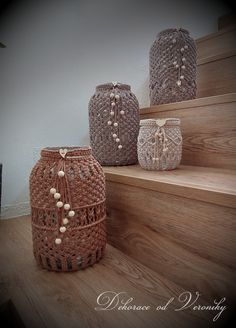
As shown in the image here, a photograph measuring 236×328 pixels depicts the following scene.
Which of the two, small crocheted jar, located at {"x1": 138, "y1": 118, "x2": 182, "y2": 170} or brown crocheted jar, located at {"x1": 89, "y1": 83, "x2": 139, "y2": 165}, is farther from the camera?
brown crocheted jar, located at {"x1": 89, "y1": 83, "x2": 139, "y2": 165}

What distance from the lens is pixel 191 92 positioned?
998mm

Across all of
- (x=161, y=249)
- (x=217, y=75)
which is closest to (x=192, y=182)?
(x=161, y=249)

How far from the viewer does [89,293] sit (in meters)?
0.57

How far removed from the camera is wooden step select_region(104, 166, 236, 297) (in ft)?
1.78

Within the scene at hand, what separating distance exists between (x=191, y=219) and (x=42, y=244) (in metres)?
0.38

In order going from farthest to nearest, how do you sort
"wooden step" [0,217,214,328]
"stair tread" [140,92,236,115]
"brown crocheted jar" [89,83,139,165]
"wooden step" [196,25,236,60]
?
"wooden step" [196,25,236,60] → "brown crocheted jar" [89,83,139,165] → "stair tread" [140,92,236,115] → "wooden step" [0,217,214,328]

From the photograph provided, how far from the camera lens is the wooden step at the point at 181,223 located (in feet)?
1.78

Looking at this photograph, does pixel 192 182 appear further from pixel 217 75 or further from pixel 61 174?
pixel 217 75

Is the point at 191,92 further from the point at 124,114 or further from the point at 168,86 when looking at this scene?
the point at 124,114

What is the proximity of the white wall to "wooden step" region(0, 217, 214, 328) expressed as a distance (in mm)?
466

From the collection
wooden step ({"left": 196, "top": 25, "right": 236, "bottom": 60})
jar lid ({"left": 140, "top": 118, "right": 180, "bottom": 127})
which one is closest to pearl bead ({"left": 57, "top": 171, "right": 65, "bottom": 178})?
jar lid ({"left": 140, "top": 118, "right": 180, "bottom": 127})

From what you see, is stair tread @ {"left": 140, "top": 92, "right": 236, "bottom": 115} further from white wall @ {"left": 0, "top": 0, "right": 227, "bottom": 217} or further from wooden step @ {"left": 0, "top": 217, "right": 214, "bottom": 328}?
wooden step @ {"left": 0, "top": 217, "right": 214, "bottom": 328}

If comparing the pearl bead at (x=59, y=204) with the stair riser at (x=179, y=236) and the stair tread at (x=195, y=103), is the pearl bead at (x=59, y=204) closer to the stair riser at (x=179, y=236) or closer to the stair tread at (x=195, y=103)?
the stair riser at (x=179, y=236)

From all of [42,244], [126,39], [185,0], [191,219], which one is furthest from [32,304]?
[185,0]
